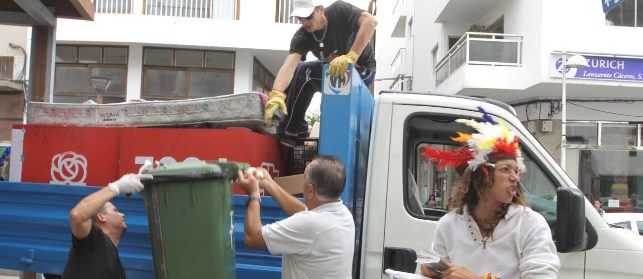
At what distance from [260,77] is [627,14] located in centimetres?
883

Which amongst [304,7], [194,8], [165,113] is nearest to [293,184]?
[165,113]

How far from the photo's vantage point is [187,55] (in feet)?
50.8

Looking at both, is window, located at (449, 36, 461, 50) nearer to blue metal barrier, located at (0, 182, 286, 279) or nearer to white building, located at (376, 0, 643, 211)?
white building, located at (376, 0, 643, 211)

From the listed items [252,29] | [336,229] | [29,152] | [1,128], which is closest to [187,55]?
[252,29]

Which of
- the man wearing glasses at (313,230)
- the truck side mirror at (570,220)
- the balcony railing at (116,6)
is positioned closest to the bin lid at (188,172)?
the man wearing glasses at (313,230)

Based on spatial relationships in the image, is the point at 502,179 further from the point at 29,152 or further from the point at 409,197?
the point at 29,152

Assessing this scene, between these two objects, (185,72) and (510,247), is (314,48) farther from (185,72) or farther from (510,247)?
(185,72)

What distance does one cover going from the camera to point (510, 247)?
229 centimetres

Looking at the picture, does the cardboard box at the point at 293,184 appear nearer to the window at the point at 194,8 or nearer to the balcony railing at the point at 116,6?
the window at the point at 194,8

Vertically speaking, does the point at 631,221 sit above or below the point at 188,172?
below

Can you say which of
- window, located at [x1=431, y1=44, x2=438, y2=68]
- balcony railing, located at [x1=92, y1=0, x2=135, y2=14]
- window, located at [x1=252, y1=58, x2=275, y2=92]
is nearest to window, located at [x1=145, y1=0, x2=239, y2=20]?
balcony railing, located at [x1=92, y1=0, x2=135, y2=14]

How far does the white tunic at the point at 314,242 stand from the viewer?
266cm

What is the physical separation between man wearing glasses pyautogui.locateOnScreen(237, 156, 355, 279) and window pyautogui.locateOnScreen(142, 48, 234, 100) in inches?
498

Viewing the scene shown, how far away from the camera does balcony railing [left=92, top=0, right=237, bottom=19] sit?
50.9 ft
